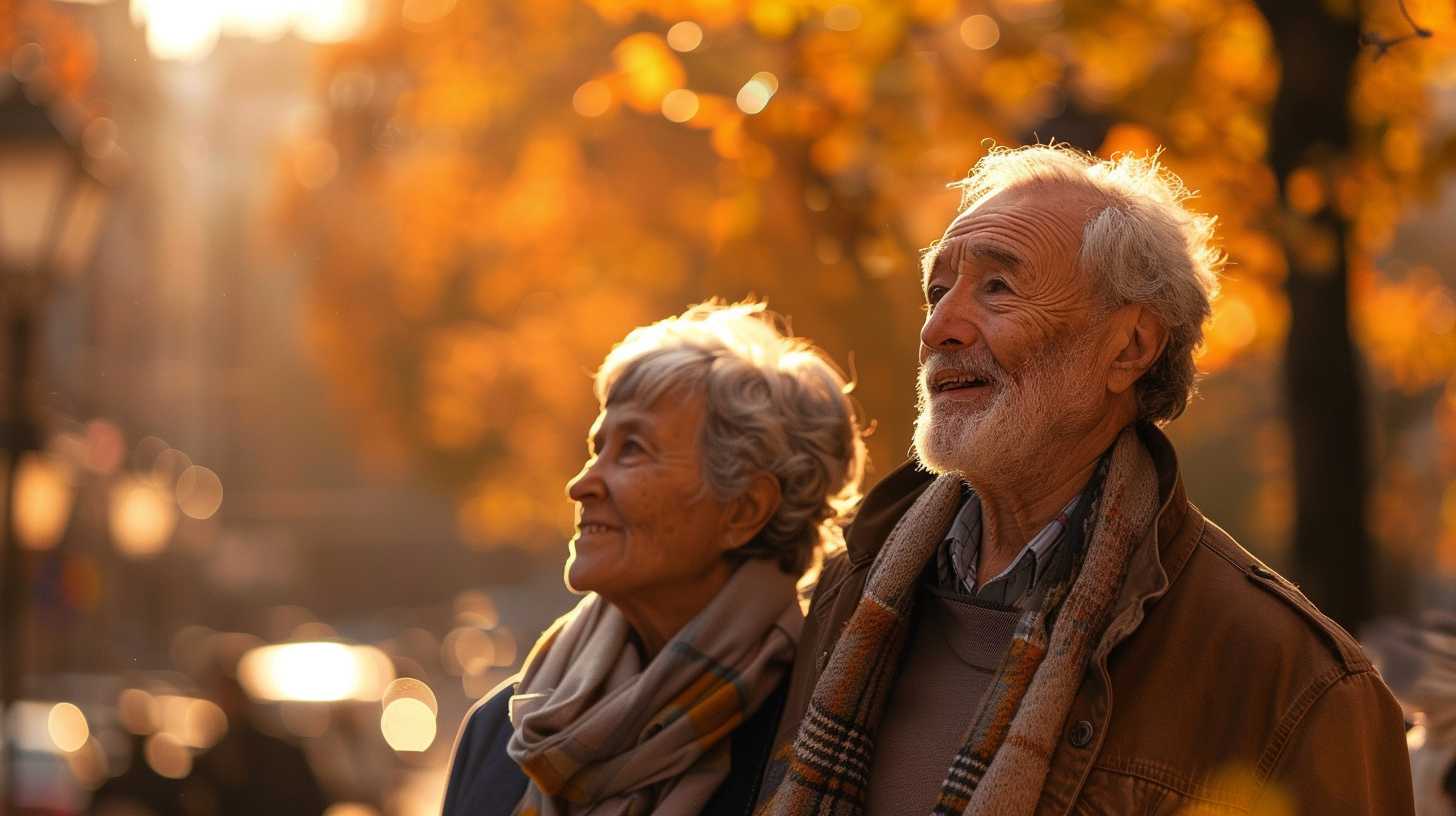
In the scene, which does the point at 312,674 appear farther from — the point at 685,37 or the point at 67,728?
the point at 685,37

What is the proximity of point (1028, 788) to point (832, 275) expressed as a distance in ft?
24.4

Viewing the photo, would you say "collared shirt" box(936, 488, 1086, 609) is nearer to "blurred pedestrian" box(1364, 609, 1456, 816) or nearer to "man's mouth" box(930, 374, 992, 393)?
"man's mouth" box(930, 374, 992, 393)

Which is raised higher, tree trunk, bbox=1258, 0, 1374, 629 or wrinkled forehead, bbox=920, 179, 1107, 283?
tree trunk, bbox=1258, 0, 1374, 629

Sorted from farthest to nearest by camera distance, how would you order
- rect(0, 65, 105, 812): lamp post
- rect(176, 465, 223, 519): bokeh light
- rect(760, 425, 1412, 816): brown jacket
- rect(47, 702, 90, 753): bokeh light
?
1. rect(176, 465, 223, 519): bokeh light
2. rect(47, 702, 90, 753): bokeh light
3. rect(0, 65, 105, 812): lamp post
4. rect(760, 425, 1412, 816): brown jacket

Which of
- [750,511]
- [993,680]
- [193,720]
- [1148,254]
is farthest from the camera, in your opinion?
[193,720]

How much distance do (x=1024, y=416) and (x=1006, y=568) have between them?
0.27m

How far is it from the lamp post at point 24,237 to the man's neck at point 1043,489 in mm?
5851

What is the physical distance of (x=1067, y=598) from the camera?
3000mm

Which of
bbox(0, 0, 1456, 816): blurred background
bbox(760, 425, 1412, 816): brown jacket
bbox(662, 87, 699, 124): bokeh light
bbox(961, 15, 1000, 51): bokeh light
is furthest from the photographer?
bbox(961, 15, 1000, 51): bokeh light

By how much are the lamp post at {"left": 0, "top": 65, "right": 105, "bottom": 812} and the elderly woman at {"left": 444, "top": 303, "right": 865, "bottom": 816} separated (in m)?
4.58

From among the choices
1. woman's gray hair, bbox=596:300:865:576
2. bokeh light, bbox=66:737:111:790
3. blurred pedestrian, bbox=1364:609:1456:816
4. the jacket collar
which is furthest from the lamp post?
blurred pedestrian, bbox=1364:609:1456:816

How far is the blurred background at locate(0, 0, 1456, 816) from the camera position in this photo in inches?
272

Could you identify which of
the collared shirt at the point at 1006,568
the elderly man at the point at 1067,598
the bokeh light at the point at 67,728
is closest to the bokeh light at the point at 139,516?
the bokeh light at the point at 67,728

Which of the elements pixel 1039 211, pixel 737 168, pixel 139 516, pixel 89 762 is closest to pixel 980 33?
pixel 737 168
